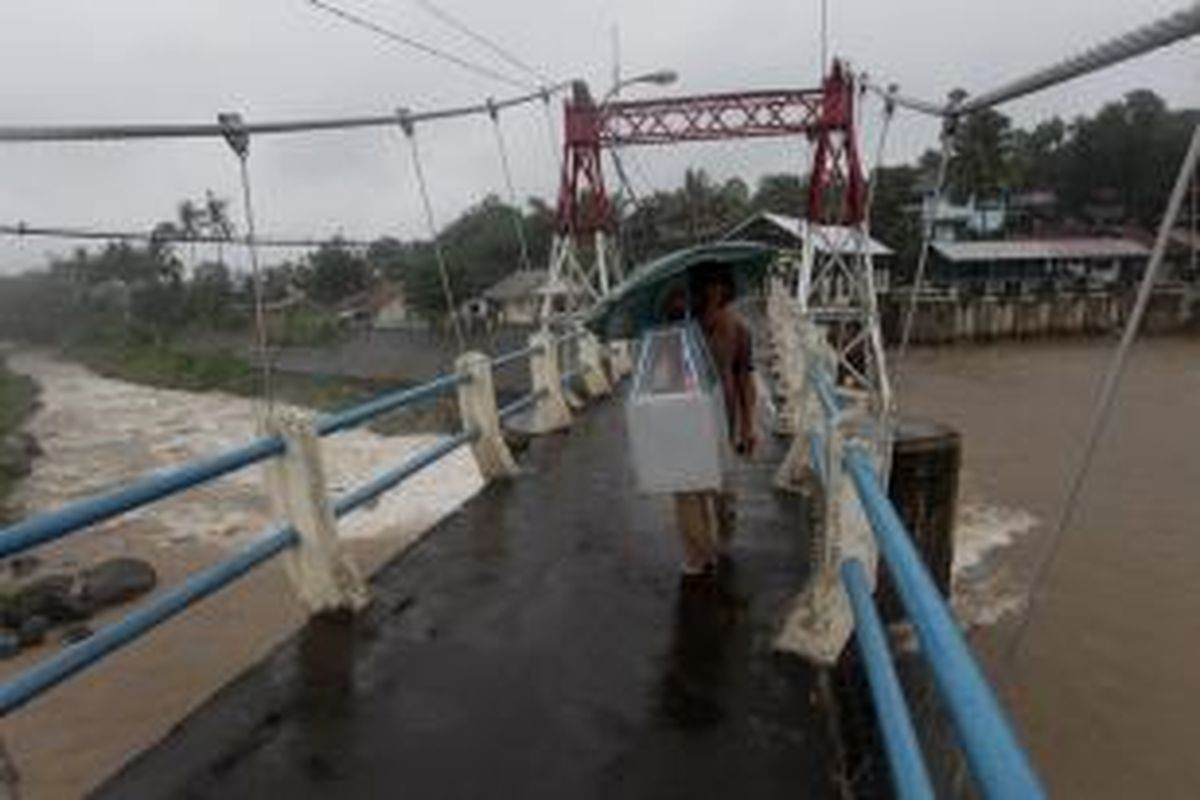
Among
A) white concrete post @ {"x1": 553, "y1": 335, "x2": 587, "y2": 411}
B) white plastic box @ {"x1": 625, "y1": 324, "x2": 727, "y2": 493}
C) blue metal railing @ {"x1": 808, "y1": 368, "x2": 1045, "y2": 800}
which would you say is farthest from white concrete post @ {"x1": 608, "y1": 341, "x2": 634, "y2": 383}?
blue metal railing @ {"x1": 808, "y1": 368, "x2": 1045, "y2": 800}

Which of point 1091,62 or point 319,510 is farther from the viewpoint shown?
point 319,510

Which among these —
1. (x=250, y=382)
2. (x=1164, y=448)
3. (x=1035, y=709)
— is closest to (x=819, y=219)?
(x=1035, y=709)

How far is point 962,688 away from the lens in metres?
1.85

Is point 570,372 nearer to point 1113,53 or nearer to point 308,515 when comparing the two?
point 308,515

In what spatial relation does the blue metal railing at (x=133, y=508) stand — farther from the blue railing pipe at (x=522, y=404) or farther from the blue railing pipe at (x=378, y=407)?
the blue railing pipe at (x=522, y=404)

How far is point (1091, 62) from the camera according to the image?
10.2 feet

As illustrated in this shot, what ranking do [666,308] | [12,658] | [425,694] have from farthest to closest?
[12,658] < [666,308] < [425,694]

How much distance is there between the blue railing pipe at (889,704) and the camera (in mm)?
2299

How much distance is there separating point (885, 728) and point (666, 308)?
102 inches

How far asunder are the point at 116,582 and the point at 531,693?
57.5 ft

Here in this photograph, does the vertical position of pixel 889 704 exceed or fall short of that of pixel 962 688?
it falls short

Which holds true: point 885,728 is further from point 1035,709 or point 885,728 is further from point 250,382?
point 250,382

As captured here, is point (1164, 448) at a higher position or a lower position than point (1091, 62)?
lower

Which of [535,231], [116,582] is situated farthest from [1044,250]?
[116,582]
